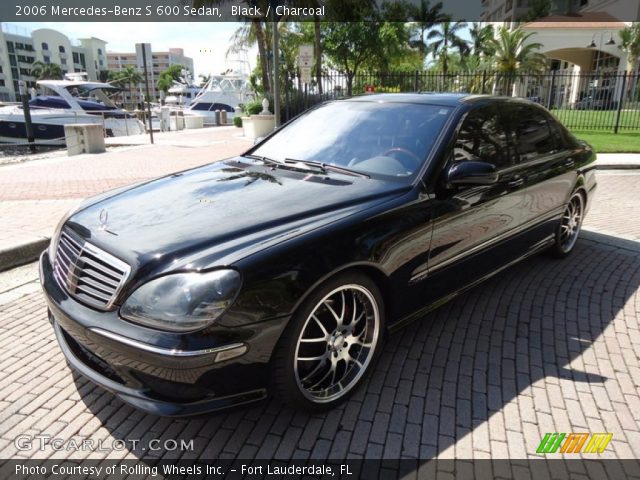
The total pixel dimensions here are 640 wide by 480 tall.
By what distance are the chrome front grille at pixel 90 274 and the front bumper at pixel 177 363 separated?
8cm

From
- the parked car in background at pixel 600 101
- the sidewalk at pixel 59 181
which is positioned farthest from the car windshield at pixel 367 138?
the parked car in background at pixel 600 101

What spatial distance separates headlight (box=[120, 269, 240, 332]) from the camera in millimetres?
2166

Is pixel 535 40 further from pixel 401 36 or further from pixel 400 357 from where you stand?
pixel 400 357

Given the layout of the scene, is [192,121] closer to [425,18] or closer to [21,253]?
[21,253]

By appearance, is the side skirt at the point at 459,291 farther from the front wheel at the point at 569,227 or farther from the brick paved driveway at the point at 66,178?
the brick paved driveway at the point at 66,178

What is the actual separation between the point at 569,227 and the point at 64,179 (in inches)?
333

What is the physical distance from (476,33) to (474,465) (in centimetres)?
6621

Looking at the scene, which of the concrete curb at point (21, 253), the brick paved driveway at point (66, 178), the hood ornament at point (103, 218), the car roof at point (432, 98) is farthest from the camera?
the brick paved driveway at point (66, 178)

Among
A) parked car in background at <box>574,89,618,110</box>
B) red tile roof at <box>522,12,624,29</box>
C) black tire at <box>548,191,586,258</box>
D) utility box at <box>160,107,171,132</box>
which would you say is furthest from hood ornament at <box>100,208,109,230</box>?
red tile roof at <box>522,12,624,29</box>

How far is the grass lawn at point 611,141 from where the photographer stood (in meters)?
13.8

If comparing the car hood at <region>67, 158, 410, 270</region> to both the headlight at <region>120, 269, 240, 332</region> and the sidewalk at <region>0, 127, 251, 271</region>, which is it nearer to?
the headlight at <region>120, 269, 240, 332</region>

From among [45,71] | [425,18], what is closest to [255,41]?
[425,18]

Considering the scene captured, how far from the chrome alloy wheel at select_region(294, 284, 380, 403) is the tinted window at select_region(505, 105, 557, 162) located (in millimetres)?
2151

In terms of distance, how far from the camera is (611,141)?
1603cm
